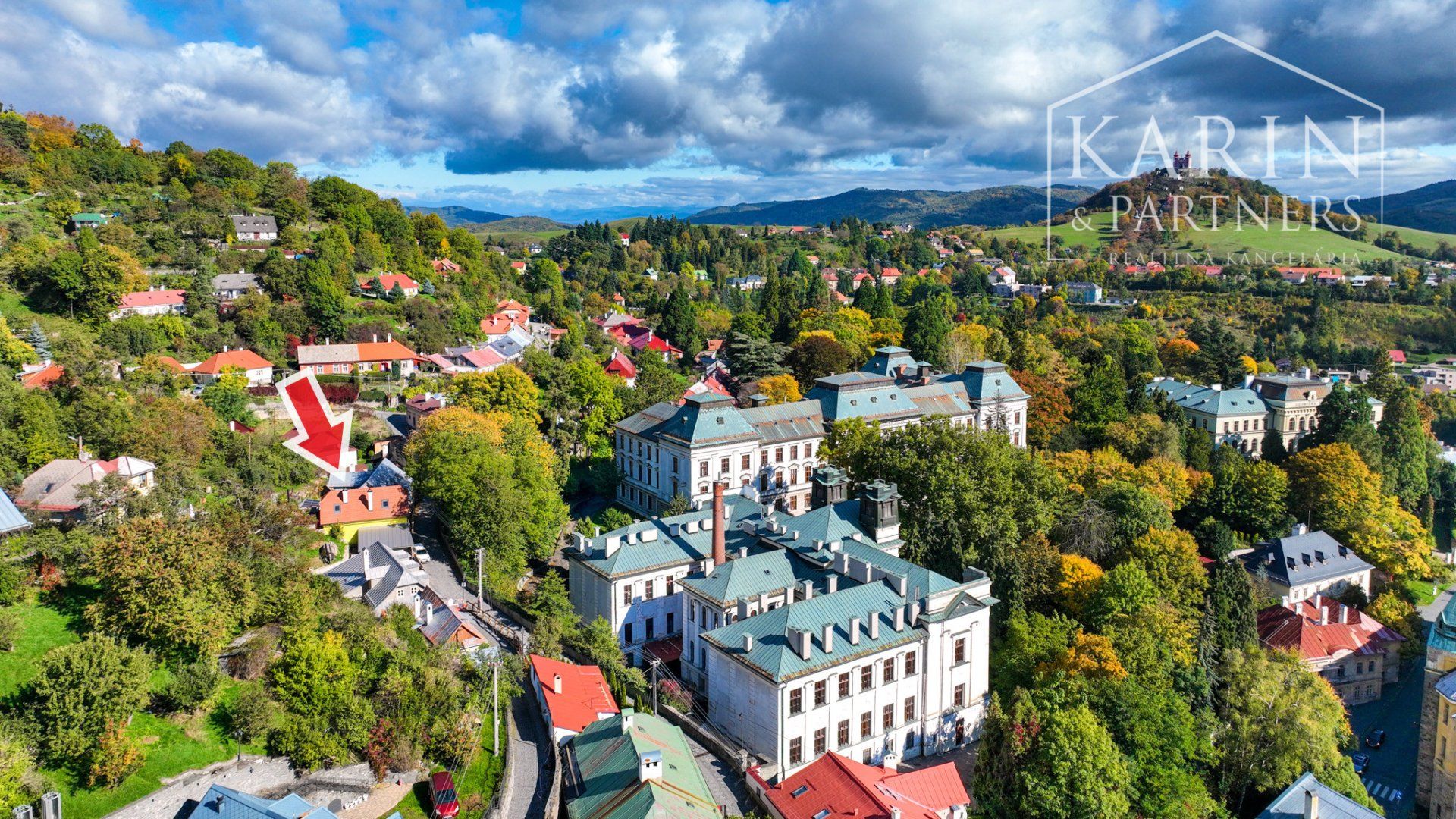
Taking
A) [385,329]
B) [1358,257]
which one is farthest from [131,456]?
[1358,257]

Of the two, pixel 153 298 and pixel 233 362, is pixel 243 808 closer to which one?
pixel 233 362

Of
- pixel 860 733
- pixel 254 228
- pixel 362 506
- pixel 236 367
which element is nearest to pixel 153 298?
pixel 236 367

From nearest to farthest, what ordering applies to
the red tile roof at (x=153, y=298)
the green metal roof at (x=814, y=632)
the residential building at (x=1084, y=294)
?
the green metal roof at (x=814, y=632) → the red tile roof at (x=153, y=298) → the residential building at (x=1084, y=294)

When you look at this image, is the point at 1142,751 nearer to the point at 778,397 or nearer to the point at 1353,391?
the point at 778,397

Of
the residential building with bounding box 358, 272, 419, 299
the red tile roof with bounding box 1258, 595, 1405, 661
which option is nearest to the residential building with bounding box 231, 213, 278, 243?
the residential building with bounding box 358, 272, 419, 299

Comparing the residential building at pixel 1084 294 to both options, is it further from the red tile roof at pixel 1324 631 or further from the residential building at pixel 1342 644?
the residential building at pixel 1342 644

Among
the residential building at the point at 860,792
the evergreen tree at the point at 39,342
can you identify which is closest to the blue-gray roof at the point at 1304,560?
the residential building at the point at 860,792
